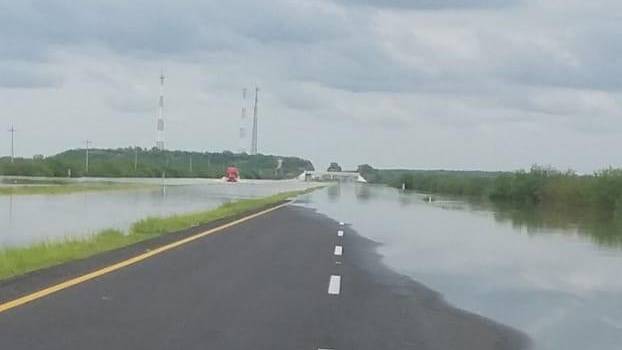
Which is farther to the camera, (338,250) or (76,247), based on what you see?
(338,250)

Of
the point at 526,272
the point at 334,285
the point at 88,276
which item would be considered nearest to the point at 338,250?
the point at 526,272

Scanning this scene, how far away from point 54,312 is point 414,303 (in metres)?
5.20

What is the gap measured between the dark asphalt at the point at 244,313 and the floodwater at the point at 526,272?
2.49ft

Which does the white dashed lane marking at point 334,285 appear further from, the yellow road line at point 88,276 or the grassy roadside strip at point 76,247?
the grassy roadside strip at point 76,247

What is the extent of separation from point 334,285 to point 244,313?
12.9ft

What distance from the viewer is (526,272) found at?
65.9ft

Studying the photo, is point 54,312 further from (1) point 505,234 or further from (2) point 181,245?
(1) point 505,234

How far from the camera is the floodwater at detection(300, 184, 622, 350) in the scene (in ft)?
42.5

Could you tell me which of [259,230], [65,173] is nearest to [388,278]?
[259,230]

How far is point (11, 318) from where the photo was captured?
10539 mm

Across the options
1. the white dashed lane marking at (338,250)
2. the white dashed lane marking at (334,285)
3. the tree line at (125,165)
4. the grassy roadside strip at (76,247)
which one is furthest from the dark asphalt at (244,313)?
the tree line at (125,165)

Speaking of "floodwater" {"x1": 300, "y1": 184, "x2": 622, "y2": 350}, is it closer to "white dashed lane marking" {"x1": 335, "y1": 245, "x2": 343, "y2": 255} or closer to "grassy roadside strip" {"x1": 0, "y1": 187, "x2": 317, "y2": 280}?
"white dashed lane marking" {"x1": 335, "y1": 245, "x2": 343, "y2": 255}

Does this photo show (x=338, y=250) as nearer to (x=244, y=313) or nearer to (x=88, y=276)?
(x=88, y=276)

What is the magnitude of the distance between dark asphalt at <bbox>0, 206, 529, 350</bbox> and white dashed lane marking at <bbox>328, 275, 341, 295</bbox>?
15 cm
